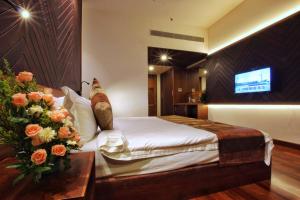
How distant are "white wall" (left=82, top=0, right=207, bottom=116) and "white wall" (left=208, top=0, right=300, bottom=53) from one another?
1342mm

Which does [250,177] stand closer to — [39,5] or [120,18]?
[39,5]

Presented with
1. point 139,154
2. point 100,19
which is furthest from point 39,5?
point 100,19

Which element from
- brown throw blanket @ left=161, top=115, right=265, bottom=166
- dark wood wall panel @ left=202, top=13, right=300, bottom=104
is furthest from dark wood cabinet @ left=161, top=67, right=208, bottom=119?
brown throw blanket @ left=161, top=115, right=265, bottom=166

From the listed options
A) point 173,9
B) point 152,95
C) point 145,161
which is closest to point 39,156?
point 145,161

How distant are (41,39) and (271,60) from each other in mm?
3803

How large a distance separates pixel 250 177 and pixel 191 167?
0.74 meters

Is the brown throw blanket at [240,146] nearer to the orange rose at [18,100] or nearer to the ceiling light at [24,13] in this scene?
the orange rose at [18,100]

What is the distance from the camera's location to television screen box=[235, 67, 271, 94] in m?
3.08

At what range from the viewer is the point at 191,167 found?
141 cm

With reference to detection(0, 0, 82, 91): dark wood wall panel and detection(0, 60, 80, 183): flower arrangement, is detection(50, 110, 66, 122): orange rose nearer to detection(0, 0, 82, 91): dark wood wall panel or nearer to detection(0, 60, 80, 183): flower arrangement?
detection(0, 60, 80, 183): flower arrangement

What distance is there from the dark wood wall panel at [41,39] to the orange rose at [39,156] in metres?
0.74

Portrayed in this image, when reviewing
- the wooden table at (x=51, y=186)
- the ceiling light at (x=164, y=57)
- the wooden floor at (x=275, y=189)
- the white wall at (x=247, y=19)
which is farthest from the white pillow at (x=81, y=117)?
the ceiling light at (x=164, y=57)

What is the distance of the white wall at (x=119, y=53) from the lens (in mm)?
3885

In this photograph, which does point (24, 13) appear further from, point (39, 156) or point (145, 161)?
point (145, 161)
